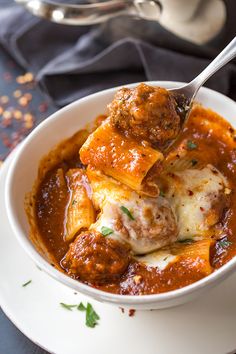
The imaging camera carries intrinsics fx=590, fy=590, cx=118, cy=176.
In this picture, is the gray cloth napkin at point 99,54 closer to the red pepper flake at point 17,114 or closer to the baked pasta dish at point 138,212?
the red pepper flake at point 17,114

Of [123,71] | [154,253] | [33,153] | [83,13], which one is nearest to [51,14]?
[83,13]

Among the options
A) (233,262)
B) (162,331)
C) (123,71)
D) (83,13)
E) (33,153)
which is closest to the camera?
(233,262)

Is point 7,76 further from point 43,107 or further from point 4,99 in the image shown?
point 43,107

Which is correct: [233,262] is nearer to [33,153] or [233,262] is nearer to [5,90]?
[33,153]

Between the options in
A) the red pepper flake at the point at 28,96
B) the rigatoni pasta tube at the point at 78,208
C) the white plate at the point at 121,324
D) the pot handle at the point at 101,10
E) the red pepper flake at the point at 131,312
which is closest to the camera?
the white plate at the point at 121,324

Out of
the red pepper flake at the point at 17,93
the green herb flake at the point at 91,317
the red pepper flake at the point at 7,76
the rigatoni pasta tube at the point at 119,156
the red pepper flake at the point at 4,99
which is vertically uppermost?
the rigatoni pasta tube at the point at 119,156

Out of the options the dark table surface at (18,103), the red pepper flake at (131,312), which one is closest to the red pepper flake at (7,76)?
the dark table surface at (18,103)

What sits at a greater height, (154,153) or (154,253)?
(154,153)
